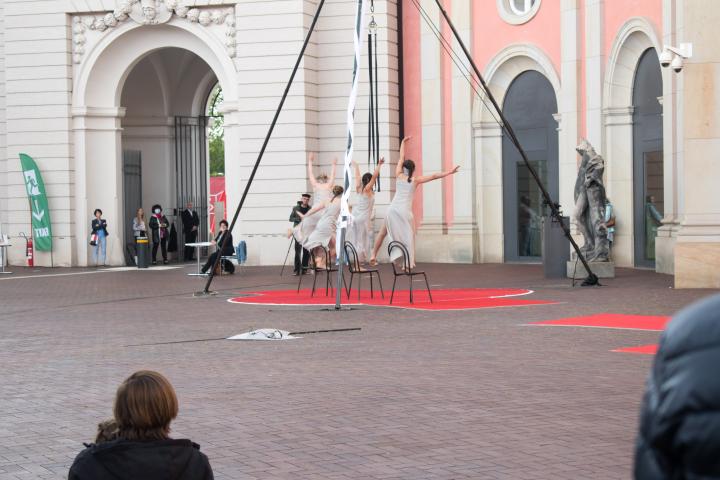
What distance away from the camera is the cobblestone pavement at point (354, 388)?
6676mm

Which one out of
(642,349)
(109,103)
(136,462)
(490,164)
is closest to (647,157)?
(490,164)

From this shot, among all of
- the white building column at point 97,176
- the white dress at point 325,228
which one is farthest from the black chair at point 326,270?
the white building column at point 97,176

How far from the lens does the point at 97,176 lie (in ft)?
111

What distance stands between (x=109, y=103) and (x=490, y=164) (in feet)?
34.0

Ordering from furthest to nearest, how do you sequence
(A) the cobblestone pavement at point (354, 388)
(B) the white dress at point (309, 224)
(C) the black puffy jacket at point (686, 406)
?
(B) the white dress at point (309, 224), (A) the cobblestone pavement at point (354, 388), (C) the black puffy jacket at point (686, 406)

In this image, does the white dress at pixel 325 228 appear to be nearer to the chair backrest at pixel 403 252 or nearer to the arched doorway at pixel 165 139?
the chair backrest at pixel 403 252

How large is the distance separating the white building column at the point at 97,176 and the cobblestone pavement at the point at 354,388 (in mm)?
15770

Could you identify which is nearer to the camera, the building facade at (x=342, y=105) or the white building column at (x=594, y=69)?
the white building column at (x=594, y=69)

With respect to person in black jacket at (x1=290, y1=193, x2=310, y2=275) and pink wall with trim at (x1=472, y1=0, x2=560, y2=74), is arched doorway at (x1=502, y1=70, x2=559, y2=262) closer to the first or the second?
pink wall with trim at (x1=472, y1=0, x2=560, y2=74)

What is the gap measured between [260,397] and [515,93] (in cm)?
2249

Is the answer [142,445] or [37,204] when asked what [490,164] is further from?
[142,445]

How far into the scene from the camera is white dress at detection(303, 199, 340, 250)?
2325cm

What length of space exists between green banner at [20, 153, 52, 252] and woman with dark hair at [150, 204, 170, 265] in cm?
316

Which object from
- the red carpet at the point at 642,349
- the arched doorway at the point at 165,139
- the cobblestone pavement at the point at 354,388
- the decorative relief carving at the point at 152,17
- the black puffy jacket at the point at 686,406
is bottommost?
the cobblestone pavement at the point at 354,388
